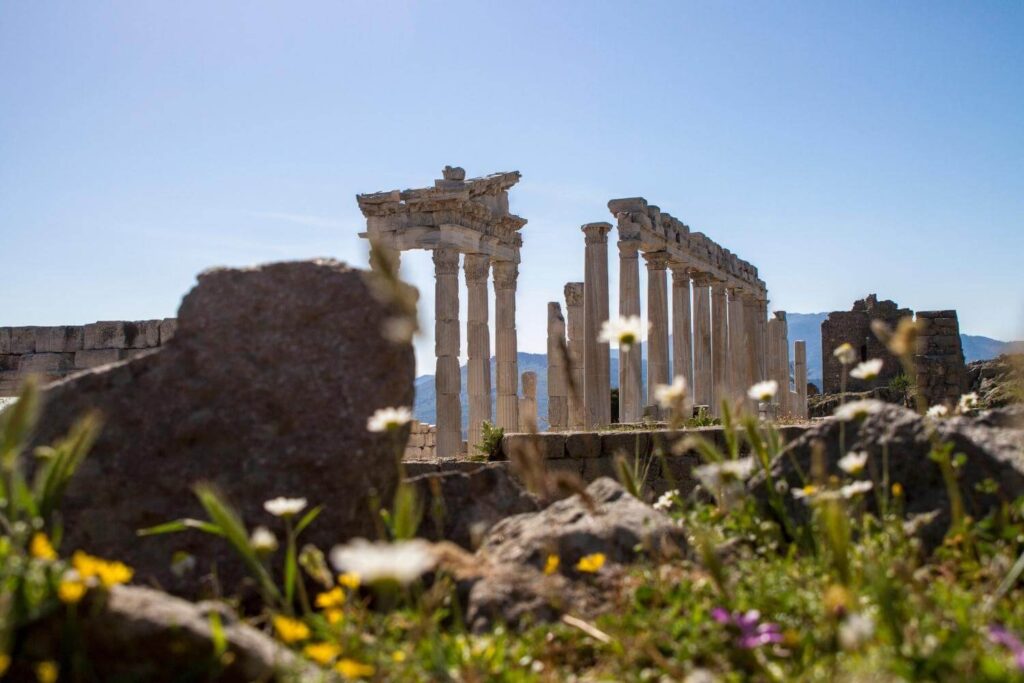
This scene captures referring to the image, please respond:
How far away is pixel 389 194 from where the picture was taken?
96.4 ft

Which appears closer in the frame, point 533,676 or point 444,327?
point 533,676

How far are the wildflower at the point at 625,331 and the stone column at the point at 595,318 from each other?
2357 centimetres

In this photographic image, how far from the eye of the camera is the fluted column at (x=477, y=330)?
3052cm

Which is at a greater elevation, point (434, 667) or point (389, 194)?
point (389, 194)

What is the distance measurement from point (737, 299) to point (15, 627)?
1554 inches

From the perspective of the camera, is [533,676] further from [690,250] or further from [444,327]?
[690,250]

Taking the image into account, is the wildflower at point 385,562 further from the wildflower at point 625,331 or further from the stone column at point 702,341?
the stone column at point 702,341

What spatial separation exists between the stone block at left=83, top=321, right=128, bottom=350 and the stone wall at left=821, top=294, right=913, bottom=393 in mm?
36335

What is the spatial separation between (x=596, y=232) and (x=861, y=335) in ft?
89.4

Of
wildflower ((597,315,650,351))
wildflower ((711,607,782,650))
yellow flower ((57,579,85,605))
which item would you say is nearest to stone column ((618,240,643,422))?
wildflower ((597,315,650,351))

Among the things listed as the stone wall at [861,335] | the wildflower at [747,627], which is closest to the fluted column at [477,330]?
the stone wall at [861,335]

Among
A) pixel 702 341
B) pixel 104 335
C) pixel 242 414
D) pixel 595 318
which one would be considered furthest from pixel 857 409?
pixel 702 341

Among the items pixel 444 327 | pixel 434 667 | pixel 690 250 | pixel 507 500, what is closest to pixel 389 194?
pixel 444 327

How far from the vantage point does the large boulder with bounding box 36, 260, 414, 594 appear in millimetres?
4617
